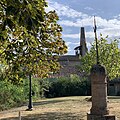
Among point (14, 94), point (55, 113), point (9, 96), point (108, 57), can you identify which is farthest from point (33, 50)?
point (108, 57)

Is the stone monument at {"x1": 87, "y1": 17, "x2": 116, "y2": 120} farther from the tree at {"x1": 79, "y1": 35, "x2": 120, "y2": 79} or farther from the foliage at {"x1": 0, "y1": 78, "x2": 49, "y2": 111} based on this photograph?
the tree at {"x1": 79, "y1": 35, "x2": 120, "y2": 79}

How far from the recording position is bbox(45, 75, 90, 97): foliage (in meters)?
43.2

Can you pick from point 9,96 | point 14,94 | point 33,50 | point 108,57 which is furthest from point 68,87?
point 33,50

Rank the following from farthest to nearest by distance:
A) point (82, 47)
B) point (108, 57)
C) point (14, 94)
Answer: point (82, 47)
point (108, 57)
point (14, 94)

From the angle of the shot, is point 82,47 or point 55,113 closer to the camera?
point 55,113

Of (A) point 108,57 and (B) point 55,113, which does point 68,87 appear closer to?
(A) point 108,57

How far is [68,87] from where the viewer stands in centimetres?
4341

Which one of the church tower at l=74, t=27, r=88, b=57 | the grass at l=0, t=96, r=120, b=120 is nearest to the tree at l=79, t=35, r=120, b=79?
the grass at l=0, t=96, r=120, b=120

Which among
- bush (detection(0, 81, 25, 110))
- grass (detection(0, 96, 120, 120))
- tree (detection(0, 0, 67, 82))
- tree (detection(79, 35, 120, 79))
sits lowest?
grass (detection(0, 96, 120, 120))

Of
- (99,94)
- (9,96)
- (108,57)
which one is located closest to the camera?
(99,94)

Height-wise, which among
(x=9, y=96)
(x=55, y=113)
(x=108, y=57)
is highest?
(x=108, y=57)

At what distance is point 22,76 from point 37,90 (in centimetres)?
2549

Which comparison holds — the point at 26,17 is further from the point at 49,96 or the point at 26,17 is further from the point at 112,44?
the point at 49,96

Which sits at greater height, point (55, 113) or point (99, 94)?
point (99, 94)
